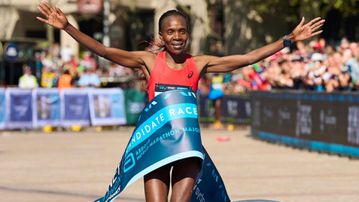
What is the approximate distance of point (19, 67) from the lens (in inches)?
1328

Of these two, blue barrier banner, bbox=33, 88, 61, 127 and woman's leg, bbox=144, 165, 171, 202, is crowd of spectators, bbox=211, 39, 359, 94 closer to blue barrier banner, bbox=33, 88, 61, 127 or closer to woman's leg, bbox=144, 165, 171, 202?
blue barrier banner, bbox=33, 88, 61, 127

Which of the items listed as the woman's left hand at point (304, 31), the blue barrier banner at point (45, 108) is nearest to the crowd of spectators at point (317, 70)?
the blue barrier banner at point (45, 108)

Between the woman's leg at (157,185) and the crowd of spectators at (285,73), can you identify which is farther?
the crowd of spectators at (285,73)

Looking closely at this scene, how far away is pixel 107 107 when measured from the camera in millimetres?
26875

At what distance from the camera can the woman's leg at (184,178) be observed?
23.9ft

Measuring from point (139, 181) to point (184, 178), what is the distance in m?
6.35

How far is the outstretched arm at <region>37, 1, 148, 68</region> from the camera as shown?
733 cm

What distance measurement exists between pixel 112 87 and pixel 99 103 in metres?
2.58

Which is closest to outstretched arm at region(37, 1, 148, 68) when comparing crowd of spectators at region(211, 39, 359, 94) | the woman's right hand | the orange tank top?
the woman's right hand

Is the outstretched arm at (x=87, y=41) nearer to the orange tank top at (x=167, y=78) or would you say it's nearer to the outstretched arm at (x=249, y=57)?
the orange tank top at (x=167, y=78)

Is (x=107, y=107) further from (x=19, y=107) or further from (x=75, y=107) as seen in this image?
(x=19, y=107)

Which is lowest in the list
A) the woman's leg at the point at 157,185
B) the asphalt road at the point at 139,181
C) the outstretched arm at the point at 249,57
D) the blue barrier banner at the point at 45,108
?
the asphalt road at the point at 139,181

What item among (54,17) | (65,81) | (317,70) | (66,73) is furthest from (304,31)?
(66,73)

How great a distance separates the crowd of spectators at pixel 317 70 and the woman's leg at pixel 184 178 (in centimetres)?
1030
